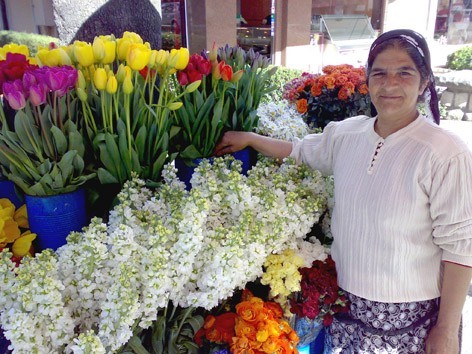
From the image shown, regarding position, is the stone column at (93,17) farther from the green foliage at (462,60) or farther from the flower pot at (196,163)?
the green foliage at (462,60)

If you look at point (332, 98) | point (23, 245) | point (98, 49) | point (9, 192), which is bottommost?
point (23, 245)

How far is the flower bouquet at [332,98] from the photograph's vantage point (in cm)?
279

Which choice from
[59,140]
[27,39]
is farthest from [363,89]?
[27,39]

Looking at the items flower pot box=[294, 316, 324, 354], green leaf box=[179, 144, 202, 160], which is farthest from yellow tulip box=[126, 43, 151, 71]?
flower pot box=[294, 316, 324, 354]

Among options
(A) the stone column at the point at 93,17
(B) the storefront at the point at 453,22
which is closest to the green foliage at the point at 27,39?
(A) the stone column at the point at 93,17

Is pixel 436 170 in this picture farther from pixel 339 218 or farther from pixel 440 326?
pixel 440 326

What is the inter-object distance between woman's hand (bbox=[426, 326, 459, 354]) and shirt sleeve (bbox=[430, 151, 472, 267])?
0.24m

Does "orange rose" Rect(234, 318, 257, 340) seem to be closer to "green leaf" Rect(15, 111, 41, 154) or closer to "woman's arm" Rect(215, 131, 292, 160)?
"woman's arm" Rect(215, 131, 292, 160)

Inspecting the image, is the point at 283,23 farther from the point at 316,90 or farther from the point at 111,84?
the point at 111,84

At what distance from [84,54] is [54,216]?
0.51 meters

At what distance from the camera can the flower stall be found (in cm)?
118

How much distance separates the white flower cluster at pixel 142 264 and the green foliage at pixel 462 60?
10.3m

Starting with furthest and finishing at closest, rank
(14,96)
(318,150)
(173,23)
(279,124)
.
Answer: (173,23), (279,124), (318,150), (14,96)

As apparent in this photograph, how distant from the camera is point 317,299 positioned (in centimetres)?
153
